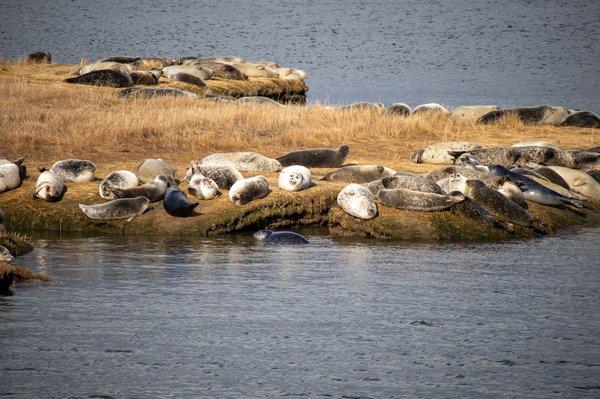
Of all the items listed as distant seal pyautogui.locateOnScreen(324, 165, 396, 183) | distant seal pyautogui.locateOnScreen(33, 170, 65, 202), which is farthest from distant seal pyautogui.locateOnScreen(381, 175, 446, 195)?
distant seal pyautogui.locateOnScreen(33, 170, 65, 202)

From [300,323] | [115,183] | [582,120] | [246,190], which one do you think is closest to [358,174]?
[246,190]

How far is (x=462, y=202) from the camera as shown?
520 inches

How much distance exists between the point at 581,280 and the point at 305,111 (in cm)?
1157

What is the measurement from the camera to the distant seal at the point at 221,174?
1386cm

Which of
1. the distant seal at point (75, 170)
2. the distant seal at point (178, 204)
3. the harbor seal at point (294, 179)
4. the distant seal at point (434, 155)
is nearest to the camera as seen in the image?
the distant seal at point (178, 204)

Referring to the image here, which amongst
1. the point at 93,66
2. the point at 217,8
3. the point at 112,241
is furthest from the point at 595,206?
the point at 217,8

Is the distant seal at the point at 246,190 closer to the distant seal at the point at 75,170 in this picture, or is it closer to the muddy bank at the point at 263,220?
the muddy bank at the point at 263,220

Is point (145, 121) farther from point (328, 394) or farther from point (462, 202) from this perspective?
point (328, 394)

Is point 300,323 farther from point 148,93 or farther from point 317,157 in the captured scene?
point 148,93

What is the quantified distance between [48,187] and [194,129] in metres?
5.50

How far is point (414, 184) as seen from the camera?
44.7 ft

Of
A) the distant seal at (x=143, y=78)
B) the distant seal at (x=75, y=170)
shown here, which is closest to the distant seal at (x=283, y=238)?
the distant seal at (x=75, y=170)

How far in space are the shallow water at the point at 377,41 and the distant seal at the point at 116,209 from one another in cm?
2444

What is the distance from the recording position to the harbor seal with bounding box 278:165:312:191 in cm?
1343
